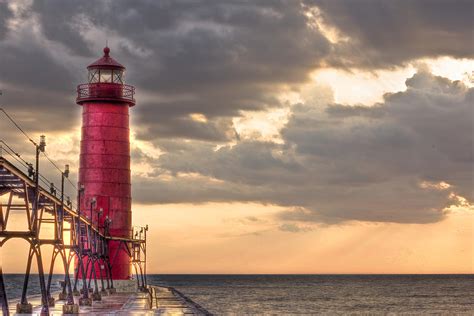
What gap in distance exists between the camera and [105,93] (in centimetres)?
7175

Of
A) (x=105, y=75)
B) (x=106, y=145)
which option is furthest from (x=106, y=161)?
(x=105, y=75)

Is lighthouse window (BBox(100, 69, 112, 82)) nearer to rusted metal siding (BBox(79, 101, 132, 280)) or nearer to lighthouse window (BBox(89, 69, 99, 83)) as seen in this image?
lighthouse window (BBox(89, 69, 99, 83))

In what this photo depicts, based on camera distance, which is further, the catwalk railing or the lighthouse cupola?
the lighthouse cupola

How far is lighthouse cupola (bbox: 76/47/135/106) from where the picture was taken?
7181 centimetres

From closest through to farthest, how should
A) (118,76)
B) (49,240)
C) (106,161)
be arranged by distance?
1. (49,240)
2. (106,161)
3. (118,76)

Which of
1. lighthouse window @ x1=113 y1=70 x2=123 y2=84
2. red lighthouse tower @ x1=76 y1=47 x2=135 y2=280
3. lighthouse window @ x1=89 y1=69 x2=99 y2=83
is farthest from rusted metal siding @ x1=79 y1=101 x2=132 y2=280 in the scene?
lighthouse window @ x1=113 y1=70 x2=123 y2=84

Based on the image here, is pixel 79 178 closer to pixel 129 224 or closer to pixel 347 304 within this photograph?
pixel 129 224

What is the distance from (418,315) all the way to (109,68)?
48.7 meters

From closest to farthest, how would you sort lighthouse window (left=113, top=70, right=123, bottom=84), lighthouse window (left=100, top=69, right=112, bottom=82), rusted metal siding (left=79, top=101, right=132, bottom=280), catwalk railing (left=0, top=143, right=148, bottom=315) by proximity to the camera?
catwalk railing (left=0, top=143, right=148, bottom=315)
rusted metal siding (left=79, top=101, right=132, bottom=280)
lighthouse window (left=100, top=69, right=112, bottom=82)
lighthouse window (left=113, top=70, right=123, bottom=84)

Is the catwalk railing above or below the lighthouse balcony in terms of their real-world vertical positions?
below

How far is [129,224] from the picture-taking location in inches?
2899

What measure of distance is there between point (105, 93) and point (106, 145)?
4690 millimetres

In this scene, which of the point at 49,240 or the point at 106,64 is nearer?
the point at 49,240

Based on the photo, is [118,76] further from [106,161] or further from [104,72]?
[106,161]
